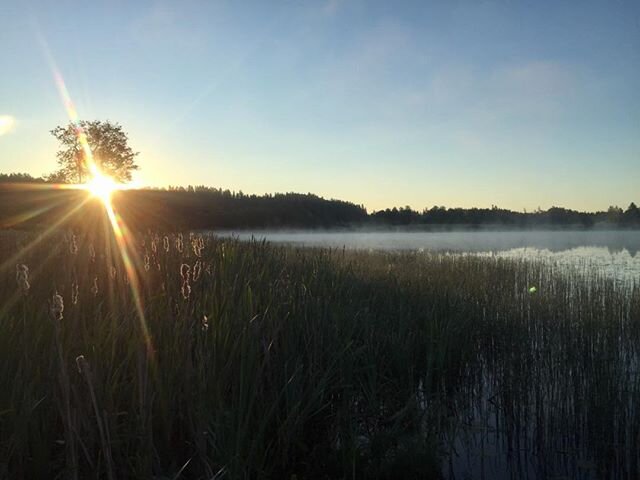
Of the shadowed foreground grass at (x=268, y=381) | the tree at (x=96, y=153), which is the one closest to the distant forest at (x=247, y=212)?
the tree at (x=96, y=153)

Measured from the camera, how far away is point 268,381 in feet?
10.9

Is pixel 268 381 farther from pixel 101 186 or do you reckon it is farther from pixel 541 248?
pixel 101 186

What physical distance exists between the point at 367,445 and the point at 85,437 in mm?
1895

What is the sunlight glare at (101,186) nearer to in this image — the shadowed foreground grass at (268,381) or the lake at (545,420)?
the shadowed foreground grass at (268,381)

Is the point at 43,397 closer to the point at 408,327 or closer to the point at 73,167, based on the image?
the point at 408,327

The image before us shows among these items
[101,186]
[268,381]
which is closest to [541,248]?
[268,381]

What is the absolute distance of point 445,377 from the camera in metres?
5.41

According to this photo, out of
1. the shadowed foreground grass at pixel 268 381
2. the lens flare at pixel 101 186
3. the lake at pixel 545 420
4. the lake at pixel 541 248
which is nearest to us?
the shadowed foreground grass at pixel 268 381

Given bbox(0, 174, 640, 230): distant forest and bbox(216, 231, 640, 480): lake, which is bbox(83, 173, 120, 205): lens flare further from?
bbox(216, 231, 640, 480): lake

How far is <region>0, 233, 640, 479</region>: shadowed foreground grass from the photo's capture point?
2348 mm

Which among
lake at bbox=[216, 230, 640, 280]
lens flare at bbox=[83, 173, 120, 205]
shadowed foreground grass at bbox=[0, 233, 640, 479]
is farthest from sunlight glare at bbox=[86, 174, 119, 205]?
shadowed foreground grass at bbox=[0, 233, 640, 479]

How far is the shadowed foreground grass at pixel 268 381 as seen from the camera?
92.4 inches

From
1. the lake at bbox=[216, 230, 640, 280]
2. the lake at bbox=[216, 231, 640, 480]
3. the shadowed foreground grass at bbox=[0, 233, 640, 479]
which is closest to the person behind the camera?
the shadowed foreground grass at bbox=[0, 233, 640, 479]

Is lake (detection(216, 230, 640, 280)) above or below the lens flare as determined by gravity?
below
